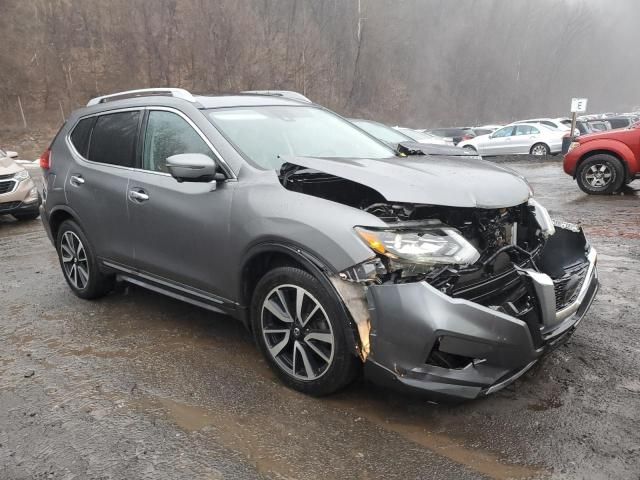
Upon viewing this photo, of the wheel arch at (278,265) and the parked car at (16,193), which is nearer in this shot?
the wheel arch at (278,265)

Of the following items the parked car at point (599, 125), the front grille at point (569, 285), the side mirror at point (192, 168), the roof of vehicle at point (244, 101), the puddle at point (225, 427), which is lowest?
the puddle at point (225, 427)

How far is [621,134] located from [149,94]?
8.39 m

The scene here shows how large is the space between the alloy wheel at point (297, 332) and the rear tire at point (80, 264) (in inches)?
82.3

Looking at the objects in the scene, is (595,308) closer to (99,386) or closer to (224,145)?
(224,145)

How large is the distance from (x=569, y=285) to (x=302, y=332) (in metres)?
1.51

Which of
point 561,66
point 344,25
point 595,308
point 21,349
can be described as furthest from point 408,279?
point 561,66

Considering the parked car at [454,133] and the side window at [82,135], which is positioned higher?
the side window at [82,135]

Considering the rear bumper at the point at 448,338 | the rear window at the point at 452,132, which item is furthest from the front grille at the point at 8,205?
the rear window at the point at 452,132

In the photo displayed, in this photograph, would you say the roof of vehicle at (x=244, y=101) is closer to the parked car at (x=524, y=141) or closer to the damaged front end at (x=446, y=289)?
Answer: the damaged front end at (x=446, y=289)

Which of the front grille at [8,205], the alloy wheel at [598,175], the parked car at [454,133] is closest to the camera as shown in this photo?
the front grille at [8,205]

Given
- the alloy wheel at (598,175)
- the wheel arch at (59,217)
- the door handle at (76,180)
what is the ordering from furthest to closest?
the alloy wheel at (598,175) < the wheel arch at (59,217) < the door handle at (76,180)

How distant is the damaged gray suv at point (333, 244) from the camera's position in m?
2.53

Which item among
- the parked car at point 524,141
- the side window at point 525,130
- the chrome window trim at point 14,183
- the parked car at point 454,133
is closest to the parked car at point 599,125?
the parked car at point 524,141

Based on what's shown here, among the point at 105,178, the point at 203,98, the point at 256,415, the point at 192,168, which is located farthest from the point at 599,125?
the point at 256,415
